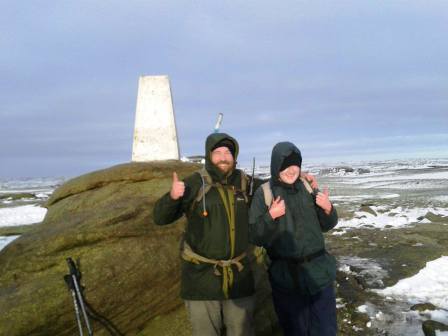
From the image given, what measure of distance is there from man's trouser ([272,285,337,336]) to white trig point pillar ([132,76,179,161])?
576 cm

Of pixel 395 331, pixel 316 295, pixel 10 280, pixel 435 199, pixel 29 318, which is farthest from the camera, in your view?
pixel 435 199

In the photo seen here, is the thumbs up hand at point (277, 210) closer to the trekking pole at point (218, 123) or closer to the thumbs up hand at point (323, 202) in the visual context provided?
the thumbs up hand at point (323, 202)

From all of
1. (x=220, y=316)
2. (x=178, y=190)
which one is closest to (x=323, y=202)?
(x=178, y=190)

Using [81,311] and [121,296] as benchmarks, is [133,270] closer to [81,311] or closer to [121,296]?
[121,296]

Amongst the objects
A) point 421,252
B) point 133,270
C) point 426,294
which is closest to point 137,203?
point 133,270

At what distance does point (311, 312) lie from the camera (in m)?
4.84

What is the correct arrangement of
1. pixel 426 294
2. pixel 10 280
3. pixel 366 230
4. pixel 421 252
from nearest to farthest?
pixel 10 280
pixel 426 294
pixel 421 252
pixel 366 230

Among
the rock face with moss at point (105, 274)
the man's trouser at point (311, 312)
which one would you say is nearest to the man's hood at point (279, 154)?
the man's trouser at point (311, 312)

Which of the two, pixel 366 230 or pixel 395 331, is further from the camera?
pixel 366 230

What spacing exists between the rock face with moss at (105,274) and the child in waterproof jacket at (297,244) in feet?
8.65

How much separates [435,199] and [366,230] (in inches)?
597

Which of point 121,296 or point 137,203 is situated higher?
point 137,203

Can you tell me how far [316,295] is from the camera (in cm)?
478

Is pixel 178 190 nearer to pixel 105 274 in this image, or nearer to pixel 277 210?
pixel 277 210
